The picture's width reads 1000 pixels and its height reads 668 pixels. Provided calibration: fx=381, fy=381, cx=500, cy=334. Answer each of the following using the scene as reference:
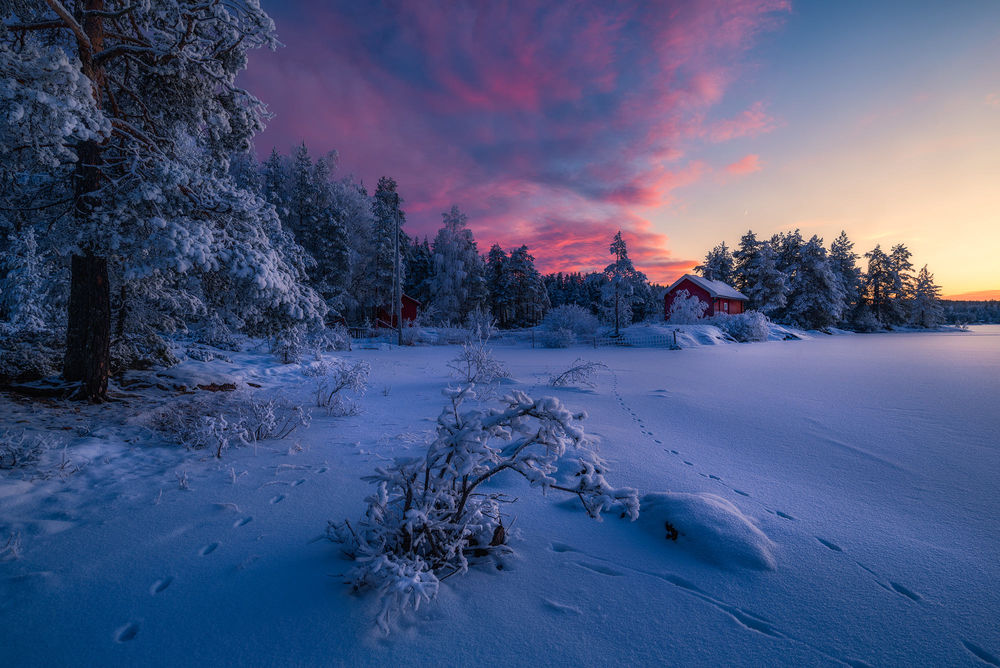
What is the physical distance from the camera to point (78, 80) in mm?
3867

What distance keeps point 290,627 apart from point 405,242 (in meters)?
33.9

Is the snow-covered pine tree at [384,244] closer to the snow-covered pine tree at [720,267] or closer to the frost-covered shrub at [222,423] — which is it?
the frost-covered shrub at [222,423]

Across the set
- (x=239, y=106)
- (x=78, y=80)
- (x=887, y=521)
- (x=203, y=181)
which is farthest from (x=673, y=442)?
(x=239, y=106)

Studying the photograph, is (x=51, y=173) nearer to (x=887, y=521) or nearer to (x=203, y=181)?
(x=203, y=181)

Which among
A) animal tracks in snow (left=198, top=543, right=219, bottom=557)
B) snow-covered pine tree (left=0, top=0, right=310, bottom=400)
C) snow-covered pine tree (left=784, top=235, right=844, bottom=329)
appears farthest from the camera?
snow-covered pine tree (left=784, top=235, right=844, bottom=329)

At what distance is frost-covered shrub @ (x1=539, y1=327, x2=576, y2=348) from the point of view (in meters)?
21.8

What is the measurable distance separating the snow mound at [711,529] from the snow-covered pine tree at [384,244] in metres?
28.5

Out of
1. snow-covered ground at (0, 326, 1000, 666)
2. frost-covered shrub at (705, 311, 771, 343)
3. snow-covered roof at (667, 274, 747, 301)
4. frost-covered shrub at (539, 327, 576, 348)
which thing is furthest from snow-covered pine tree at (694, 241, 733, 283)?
snow-covered ground at (0, 326, 1000, 666)

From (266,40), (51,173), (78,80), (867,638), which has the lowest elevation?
(867,638)

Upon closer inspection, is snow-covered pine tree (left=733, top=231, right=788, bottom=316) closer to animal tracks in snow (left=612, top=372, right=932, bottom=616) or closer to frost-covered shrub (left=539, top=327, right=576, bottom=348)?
frost-covered shrub (left=539, top=327, right=576, bottom=348)

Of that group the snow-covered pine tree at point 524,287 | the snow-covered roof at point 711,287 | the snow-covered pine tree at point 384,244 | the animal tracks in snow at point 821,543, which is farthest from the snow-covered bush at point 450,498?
the snow-covered pine tree at point 524,287

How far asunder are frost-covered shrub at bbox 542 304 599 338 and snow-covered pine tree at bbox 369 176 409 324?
505 inches

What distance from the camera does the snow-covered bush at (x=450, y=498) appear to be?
1.81 metres

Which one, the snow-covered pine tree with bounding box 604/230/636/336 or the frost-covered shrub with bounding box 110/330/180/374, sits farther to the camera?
the snow-covered pine tree with bounding box 604/230/636/336
